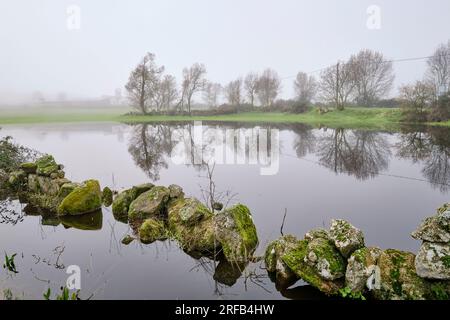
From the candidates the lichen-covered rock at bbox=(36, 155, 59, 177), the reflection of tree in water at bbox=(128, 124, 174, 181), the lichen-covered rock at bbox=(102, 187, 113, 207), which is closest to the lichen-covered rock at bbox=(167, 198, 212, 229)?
the lichen-covered rock at bbox=(102, 187, 113, 207)

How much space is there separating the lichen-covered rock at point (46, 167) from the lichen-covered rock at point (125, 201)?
4.41 m

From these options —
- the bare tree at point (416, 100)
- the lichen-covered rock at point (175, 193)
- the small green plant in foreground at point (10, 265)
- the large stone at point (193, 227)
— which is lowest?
the small green plant in foreground at point (10, 265)

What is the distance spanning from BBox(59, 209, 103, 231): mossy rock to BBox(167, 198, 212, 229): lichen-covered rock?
2.43 m

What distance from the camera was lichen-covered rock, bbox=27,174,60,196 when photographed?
502 inches

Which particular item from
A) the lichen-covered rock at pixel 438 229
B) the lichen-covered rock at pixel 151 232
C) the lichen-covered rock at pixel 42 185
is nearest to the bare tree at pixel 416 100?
the lichen-covered rock at pixel 438 229

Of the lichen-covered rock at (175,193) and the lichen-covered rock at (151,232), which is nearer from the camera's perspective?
the lichen-covered rock at (151,232)

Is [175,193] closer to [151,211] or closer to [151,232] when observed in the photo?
[151,211]

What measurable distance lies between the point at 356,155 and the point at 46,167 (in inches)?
682

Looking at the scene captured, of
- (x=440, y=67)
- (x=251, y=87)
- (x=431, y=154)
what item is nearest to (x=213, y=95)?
(x=251, y=87)

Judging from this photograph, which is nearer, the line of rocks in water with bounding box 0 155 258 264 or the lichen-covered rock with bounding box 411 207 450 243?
the lichen-covered rock with bounding box 411 207 450 243

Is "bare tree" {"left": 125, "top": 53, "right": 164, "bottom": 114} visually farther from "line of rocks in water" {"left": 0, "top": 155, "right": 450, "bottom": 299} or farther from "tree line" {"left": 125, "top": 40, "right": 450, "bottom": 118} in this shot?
"line of rocks in water" {"left": 0, "top": 155, "right": 450, "bottom": 299}

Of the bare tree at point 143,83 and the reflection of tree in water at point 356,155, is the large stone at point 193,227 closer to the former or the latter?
the reflection of tree in water at point 356,155

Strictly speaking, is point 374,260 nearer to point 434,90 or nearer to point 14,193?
point 14,193

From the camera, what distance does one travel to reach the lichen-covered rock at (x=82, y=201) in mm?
10898
